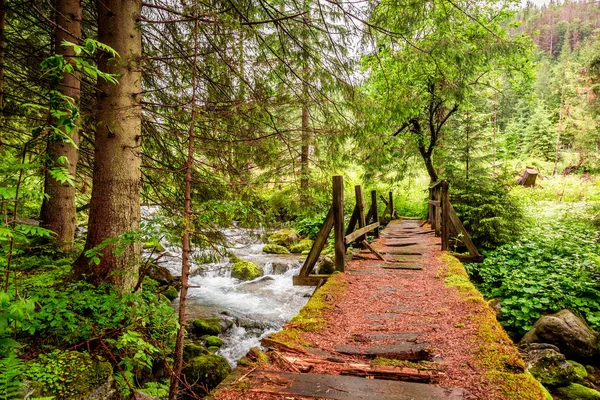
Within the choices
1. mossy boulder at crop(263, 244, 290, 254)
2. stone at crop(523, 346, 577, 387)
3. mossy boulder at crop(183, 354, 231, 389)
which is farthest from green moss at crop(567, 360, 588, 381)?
mossy boulder at crop(263, 244, 290, 254)

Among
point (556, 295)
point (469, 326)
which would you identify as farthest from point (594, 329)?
point (469, 326)

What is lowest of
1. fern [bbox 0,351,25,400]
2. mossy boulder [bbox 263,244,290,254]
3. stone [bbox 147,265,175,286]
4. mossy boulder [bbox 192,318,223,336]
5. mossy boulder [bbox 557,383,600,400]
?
mossy boulder [bbox 557,383,600,400]

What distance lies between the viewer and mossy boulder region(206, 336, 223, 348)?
6953 millimetres

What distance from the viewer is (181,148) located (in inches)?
202

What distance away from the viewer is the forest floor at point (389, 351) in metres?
2.41

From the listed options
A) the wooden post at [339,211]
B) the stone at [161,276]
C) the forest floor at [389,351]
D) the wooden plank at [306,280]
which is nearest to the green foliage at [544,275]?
the forest floor at [389,351]

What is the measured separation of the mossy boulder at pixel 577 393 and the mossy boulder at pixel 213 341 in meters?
6.55

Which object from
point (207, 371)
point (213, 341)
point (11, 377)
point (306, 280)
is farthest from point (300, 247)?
point (11, 377)

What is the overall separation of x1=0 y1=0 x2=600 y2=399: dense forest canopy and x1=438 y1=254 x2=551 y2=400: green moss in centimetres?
256

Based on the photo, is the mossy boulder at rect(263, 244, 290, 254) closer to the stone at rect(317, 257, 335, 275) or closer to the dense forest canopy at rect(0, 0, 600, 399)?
the stone at rect(317, 257, 335, 275)

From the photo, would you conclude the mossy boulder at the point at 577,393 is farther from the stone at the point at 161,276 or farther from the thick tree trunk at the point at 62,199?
the stone at the point at 161,276

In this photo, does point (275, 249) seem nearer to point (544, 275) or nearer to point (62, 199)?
point (62, 199)

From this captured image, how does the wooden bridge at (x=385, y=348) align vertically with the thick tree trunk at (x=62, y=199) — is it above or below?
below

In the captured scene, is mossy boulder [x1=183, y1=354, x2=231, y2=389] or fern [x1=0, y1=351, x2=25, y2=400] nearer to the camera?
fern [x1=0, y1=351, x2=25, y2=400]
